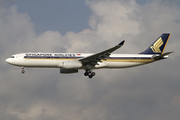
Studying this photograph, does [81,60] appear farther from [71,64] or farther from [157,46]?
[157,46]

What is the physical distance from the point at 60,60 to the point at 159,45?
20.6 metres

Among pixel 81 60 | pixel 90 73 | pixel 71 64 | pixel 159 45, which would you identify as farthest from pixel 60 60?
pixel 159 45

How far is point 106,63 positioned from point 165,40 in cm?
1473

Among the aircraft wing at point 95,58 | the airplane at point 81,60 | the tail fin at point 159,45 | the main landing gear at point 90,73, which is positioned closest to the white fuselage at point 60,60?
the airplane at point 81,60

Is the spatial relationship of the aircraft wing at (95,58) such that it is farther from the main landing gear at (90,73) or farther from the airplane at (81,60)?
the main landing gear at (90,73)

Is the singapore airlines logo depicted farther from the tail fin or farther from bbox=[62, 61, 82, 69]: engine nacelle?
bbox=[62, 61, 82, 69]: engine nacelle

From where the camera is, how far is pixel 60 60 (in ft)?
186

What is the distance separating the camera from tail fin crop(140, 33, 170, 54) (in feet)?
207

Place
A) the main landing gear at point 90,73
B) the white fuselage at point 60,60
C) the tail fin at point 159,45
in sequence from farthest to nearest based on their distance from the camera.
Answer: the tail fin at point 159,45, the main landing gear at point 90,73, the white fuselage at point 60,60

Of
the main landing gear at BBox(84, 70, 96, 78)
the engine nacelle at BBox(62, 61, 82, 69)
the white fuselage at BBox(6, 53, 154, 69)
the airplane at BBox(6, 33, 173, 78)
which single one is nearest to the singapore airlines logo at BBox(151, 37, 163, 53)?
the airplane at BBox(6, 33, 173, 78)

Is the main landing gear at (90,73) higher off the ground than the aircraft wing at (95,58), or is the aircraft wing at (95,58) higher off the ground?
the aircraft wing at (95,58)

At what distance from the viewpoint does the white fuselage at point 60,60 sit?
56.3 m

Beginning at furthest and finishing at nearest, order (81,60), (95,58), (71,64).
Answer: (81,60) → (95,58) → (71,64)

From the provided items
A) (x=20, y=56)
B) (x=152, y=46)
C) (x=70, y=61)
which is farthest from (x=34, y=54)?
(x=152, y=46)
